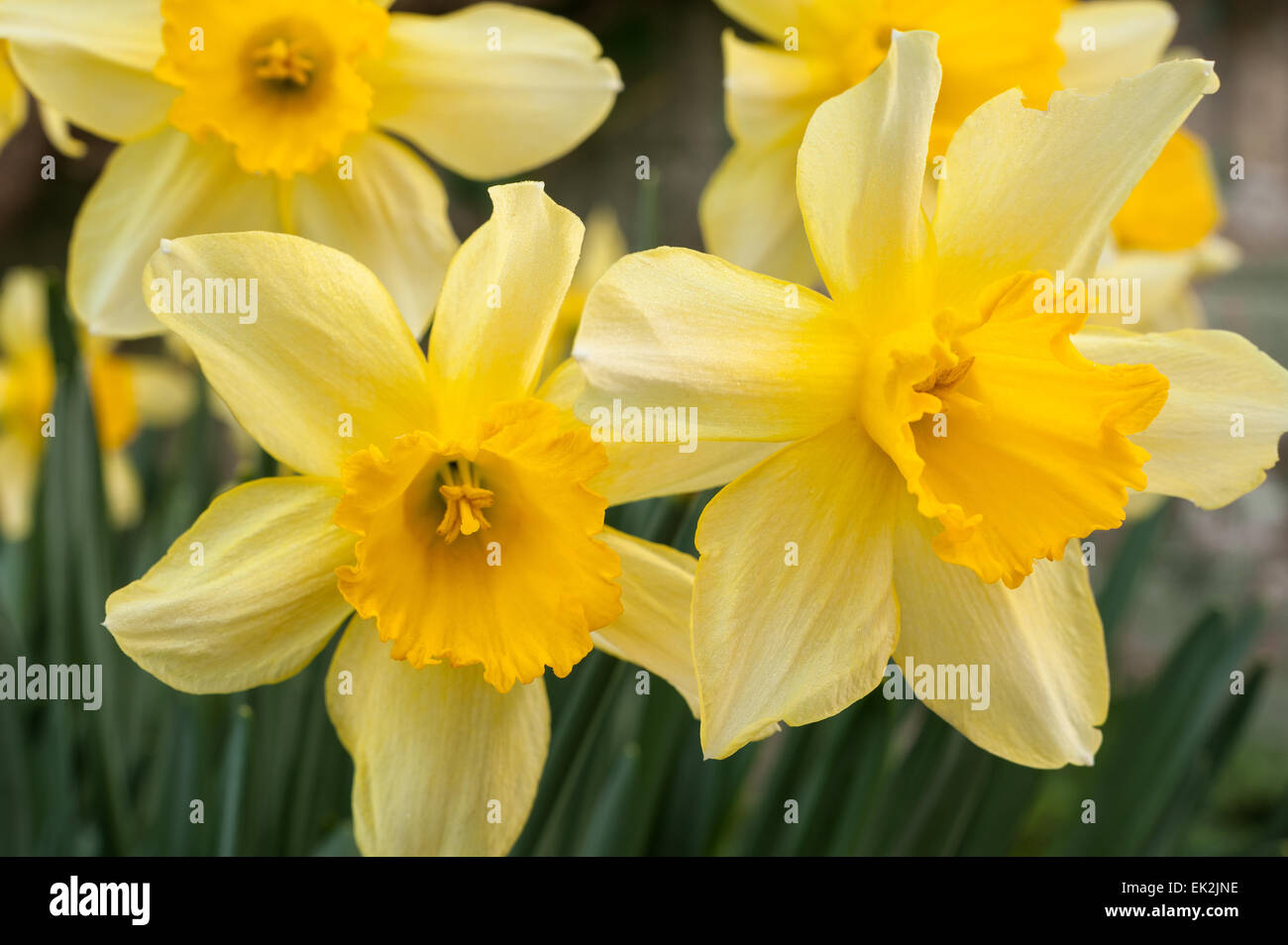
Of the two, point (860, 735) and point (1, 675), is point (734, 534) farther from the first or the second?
point (1, 675)

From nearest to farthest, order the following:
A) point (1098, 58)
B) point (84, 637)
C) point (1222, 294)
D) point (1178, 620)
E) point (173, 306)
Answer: point (173, 306), point (1098, 58), point (84, 637), point (1178, 620), point (1222, 294)

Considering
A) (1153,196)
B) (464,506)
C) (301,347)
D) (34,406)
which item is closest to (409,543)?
(464,506)

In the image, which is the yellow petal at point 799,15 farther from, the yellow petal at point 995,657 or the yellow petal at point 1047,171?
the yellow petal at point 995,657

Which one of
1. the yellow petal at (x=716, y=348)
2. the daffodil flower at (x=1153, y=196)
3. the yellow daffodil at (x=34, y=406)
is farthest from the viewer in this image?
the yellow daffodil at (x=34, y=406)

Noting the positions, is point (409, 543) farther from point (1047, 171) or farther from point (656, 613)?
point (1047, 171)

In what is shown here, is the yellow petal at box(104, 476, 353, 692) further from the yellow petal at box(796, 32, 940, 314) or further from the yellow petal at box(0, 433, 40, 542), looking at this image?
the yellow petal at box(0, 433, 40, 542)

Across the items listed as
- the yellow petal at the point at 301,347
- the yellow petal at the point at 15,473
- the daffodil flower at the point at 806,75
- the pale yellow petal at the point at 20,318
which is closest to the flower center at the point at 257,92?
the yellow petal at the point at 301,347

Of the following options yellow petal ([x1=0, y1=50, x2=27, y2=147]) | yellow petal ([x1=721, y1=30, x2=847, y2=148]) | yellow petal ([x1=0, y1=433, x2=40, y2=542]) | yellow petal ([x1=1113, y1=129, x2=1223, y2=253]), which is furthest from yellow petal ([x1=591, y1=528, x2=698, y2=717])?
yellow petal ([x1=0, y1=433, x2=40, y2=542])
